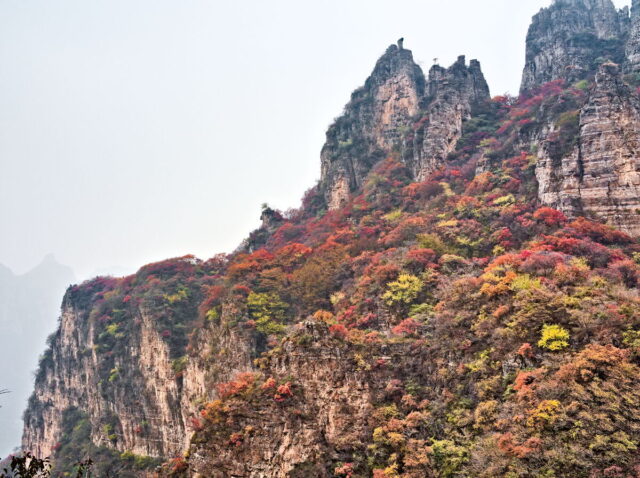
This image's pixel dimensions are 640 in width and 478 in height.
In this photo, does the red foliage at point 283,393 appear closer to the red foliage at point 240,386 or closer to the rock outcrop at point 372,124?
the red foliage at point 240,386

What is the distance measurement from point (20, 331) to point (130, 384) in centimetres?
14968

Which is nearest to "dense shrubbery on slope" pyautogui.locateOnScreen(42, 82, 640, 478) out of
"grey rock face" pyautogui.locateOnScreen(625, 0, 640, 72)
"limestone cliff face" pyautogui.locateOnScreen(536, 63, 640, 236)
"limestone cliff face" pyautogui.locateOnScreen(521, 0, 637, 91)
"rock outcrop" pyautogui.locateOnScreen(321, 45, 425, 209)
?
"limestone cliff face" pyautogui.locateOnScreen(536, 63, 640, 236)

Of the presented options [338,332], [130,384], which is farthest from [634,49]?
[130,384]

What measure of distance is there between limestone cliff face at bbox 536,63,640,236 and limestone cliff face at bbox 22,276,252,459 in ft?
75.6

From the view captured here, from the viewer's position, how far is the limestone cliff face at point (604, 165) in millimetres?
25375

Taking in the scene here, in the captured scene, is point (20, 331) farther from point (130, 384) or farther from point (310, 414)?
point (310, 414)

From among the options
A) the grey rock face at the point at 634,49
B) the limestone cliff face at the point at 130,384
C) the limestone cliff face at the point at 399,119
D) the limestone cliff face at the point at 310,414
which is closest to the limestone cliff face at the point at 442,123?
the limestone cliff face at the point at 399,119

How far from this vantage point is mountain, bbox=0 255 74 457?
11366 centimetres

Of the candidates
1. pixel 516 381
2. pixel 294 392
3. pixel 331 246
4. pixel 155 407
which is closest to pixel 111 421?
pixel 155 407

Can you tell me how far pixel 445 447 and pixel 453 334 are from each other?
5351 millimetres

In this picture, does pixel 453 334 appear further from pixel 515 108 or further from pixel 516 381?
pixel 515 108

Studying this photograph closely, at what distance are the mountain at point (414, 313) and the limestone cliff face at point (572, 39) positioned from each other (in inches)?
11.2

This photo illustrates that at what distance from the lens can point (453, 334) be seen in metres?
19.4

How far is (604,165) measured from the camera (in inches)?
1037
